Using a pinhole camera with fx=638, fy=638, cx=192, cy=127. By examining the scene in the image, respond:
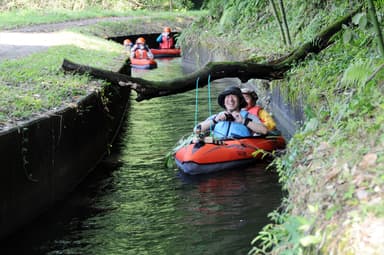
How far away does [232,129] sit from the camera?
11.1 metres

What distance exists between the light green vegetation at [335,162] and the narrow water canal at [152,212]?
2.89ft

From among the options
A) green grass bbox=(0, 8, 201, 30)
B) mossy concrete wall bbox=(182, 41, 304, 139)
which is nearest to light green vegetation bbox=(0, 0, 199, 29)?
green grass bbox=(0, 8, 201, 30)

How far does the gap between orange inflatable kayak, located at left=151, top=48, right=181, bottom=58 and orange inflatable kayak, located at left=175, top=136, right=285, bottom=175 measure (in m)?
19.8

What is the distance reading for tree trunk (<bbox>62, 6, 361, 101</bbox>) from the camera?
9289mm

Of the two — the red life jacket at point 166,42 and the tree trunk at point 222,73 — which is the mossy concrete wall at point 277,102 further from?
the red life jacket at point 166,42

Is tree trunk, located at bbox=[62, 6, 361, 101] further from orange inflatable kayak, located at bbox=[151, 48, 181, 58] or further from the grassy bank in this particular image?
orange inflatable kayak, located at bbox=[151, 48, 181, 58]

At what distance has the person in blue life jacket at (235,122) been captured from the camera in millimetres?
10984

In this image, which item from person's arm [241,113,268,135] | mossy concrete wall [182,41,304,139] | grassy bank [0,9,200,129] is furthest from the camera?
mossy concrete wall [182,41,304,139]

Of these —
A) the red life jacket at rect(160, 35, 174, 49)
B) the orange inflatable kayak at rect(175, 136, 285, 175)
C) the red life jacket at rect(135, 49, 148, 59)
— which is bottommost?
the orange inflatable kayak at rect(175, 136, 285, 175)

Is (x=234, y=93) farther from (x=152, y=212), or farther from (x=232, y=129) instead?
(x=152, y=212)

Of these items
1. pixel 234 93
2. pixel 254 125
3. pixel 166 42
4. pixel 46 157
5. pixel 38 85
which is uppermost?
pixel 166 42

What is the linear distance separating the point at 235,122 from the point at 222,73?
1.70m

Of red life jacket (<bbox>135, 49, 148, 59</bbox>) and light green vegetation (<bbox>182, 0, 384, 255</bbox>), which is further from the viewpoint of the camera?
red life jacket (<bbox>135, 49, 148, 59</bbox>)

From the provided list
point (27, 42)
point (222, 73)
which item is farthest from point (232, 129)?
point (27, 42)
